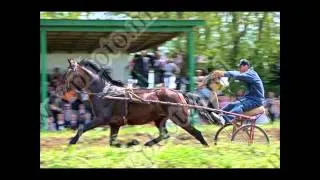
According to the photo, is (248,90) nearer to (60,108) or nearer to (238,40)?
(238,40)

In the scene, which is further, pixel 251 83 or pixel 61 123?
pixel 251 83

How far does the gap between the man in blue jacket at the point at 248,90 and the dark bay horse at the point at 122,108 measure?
19.7 inches

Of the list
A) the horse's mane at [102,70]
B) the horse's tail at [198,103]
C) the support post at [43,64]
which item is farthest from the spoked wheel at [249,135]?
the support post at [43,64]

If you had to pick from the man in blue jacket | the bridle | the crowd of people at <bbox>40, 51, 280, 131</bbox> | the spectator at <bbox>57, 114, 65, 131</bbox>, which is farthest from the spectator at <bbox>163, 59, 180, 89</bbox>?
the spectator at <bbox>57, 114, 65, 131</bbox>

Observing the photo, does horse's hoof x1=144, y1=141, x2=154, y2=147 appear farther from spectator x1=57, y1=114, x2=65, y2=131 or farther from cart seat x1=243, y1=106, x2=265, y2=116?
cart seat x1=243, y1=106, x2=265, y2=116

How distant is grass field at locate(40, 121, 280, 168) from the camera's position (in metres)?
11.9

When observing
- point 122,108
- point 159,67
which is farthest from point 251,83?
point 122,108

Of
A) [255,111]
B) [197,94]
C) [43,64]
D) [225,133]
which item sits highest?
[43,64]

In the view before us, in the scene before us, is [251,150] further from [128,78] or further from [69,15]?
[69,15]

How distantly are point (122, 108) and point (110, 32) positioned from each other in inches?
37.0

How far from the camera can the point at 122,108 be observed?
12.0 m

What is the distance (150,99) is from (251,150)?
137cm

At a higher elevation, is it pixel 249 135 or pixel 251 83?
pixel 251 83
